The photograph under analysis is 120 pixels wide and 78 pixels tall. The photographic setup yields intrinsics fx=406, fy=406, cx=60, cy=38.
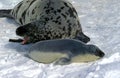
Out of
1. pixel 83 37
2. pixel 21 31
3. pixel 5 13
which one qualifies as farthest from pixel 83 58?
pixel 5 13

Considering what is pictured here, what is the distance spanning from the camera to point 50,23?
4348 millimetres

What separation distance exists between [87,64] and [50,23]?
93 cm

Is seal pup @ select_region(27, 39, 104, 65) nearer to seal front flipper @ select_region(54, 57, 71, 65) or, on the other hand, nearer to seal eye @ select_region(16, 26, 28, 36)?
seal front flipper @ select_region(54, 57, 71, 65)

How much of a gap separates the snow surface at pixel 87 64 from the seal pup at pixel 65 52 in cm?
6

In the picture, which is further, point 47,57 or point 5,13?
point 5,13

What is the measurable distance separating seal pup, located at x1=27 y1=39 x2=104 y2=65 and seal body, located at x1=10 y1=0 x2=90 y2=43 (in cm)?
51

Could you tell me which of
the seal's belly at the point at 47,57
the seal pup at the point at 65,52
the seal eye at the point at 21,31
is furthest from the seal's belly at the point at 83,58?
the seal eye at the point at 21,31

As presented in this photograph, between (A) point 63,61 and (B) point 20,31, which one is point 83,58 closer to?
(A) point 63,61

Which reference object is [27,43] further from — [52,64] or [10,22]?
[10,22]

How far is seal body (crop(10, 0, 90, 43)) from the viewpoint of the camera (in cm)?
422

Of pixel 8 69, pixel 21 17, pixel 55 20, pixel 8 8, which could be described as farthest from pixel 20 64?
pixel 8 8

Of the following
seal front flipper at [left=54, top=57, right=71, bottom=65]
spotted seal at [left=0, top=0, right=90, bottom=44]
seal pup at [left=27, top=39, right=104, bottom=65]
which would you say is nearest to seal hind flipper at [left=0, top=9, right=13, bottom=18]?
spotted seal at [left=0, top=0, right=90, bottom=44]

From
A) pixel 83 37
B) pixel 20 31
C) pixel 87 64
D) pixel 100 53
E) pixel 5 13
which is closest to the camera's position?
pixel 87 64

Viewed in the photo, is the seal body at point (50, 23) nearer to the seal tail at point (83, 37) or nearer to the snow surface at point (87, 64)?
the seal tail at point (83, 37)
